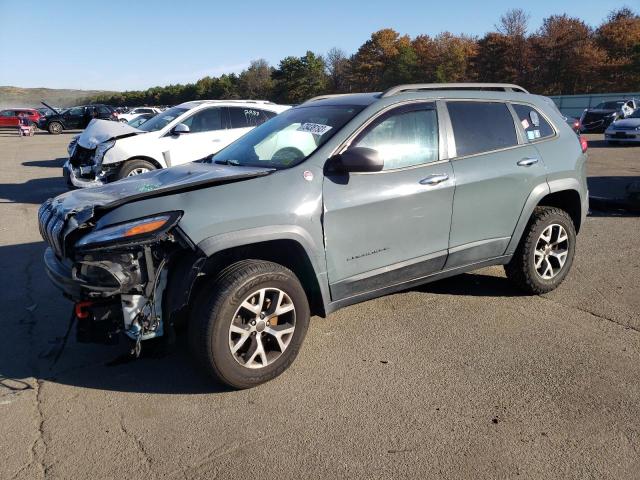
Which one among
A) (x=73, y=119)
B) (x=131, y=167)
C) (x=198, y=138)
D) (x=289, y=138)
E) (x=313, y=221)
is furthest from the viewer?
(x=73, y=119)

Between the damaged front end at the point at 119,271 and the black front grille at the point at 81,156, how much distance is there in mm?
7098

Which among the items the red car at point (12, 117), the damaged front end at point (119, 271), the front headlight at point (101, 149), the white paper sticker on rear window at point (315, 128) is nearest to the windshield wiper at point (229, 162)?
the white paper sticker on rear window at point (315, 128)

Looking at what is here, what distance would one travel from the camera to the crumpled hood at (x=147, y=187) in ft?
10.6

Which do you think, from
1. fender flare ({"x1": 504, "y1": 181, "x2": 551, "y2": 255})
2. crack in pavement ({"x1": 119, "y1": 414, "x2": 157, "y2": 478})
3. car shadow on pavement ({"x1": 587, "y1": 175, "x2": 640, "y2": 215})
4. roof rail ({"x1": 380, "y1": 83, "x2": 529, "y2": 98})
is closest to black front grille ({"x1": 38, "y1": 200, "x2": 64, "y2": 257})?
crack in pavement ({"x1": 119, "y1": 414, "x2": 157, "y2": 478})

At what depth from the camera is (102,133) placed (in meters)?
9.82

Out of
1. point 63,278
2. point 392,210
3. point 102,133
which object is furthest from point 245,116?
point 63,278

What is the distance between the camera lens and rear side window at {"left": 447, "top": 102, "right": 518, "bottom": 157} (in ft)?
13.7

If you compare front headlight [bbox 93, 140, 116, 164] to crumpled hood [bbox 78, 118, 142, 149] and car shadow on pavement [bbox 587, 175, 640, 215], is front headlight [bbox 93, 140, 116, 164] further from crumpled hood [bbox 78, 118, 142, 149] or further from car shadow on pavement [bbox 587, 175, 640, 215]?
car shadow on pavement [bbox 587, 175, 640, 215]

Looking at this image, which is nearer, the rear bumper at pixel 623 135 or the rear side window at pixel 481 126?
the rear side window at pixel 481 126

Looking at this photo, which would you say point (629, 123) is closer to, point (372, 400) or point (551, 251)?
point (551, 251)

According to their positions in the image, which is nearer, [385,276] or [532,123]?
[385,276]

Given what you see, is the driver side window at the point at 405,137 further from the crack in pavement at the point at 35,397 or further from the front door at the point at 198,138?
the front door at the point at 198,138

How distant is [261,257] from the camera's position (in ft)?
11.4

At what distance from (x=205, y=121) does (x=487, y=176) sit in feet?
23.2
